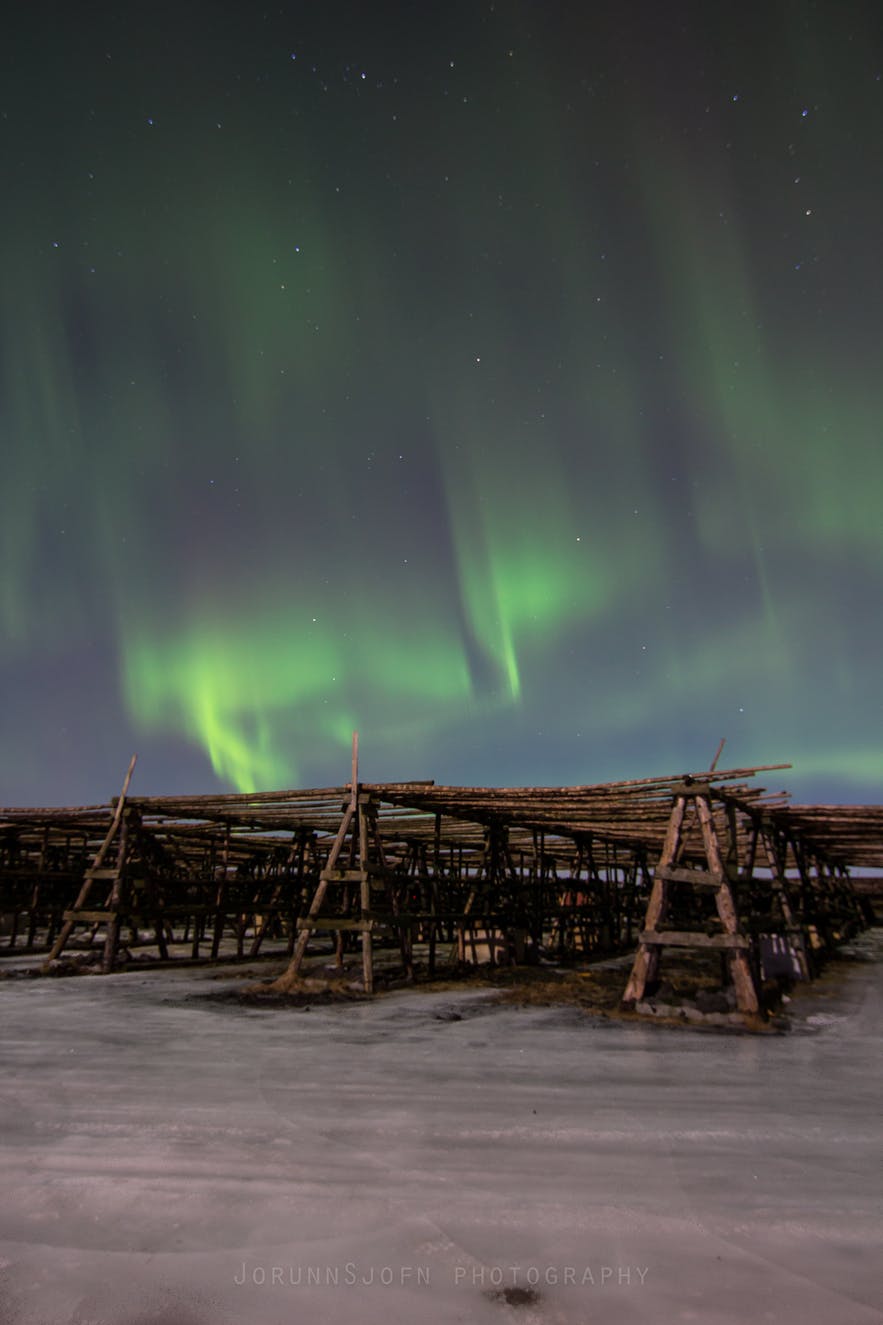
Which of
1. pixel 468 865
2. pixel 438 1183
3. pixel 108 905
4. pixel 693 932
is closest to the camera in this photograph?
pixel 438 1183

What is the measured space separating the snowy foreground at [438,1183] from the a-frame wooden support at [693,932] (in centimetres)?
205

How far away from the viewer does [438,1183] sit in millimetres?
4219

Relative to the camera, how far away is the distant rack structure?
1155 centimetres

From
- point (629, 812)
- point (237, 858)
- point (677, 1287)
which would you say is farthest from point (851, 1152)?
point (237, 858)

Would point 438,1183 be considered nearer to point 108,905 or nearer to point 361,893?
point 361,893

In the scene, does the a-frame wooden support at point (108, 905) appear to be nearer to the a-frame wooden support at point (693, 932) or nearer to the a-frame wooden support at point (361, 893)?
the a-frame wooden support at point (361, 893)

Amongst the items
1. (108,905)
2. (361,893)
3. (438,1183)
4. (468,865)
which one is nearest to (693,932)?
(361,893)

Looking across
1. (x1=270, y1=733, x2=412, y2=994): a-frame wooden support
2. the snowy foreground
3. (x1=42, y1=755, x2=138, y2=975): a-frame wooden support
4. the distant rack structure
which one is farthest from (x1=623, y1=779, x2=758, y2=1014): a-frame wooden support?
(x1=42, y1=755, x2=138, y2=975): a-frame wooden support

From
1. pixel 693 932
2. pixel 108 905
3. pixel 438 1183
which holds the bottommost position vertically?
pixel 438 1183

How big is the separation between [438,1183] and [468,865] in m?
22.8

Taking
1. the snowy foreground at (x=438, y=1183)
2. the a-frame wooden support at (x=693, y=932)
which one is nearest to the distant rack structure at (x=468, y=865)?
the a-frame wooden support at (x=693, y=932)

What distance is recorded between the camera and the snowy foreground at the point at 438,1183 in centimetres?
310

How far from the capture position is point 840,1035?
9.07 meters

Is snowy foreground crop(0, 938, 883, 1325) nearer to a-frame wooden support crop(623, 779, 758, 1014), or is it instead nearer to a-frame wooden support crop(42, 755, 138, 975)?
a-frame wooden support crop(623, 779, 758, 1014)
